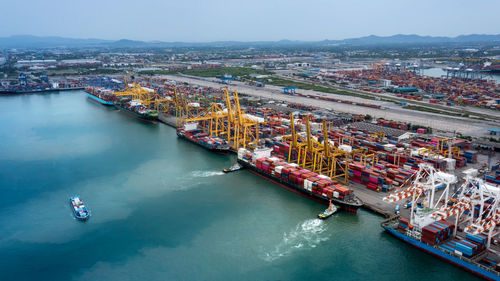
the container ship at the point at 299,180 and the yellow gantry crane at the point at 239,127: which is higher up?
the yellow gantry crane at the point at 239,127

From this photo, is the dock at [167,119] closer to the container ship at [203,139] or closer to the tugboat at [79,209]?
the container ship at [203,139]

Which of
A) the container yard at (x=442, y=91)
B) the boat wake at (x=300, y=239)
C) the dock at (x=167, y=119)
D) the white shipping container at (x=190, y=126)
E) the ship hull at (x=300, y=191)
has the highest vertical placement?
the container yard at (x=442, y=91)

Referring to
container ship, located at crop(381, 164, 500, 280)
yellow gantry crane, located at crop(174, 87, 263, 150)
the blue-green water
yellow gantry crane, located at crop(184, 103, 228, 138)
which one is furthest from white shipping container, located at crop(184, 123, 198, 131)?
container ship, located at crop(381, 164, 500, 280)

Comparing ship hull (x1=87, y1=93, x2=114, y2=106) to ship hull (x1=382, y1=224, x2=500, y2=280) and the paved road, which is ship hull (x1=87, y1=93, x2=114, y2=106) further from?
ship hull (x1=382, y1=224, x2=500, y2=280)

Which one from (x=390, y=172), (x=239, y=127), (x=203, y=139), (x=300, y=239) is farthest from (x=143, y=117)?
(x=300, y=239)

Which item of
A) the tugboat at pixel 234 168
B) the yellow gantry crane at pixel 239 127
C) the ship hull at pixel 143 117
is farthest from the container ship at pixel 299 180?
the ship hull at pixel 143 117

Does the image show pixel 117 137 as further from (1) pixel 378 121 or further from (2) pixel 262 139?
(1) pixel 378 121

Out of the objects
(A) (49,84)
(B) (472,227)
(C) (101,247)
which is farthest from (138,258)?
(A) (49,84)
